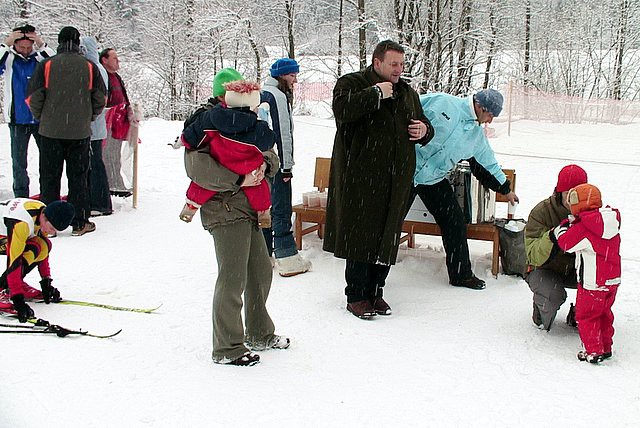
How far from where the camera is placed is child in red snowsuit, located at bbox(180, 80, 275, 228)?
3.73 m

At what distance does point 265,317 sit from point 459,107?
2.42 meters

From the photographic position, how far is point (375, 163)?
4680 millimetres

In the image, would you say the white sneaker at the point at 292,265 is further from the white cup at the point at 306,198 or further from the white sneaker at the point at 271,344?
the white sneaker at the point at 271,344

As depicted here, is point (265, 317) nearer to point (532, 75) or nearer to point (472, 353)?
point (472, 353)

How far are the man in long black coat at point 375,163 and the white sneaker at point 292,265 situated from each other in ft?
3.56

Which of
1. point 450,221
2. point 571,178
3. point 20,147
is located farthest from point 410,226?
point 20,147

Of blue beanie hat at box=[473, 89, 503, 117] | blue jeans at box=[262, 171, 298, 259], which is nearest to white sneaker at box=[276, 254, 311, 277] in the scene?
blue jeans at box=[262, 171, 298, 259]

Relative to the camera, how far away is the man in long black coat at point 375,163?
466 cm

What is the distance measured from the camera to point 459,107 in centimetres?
545

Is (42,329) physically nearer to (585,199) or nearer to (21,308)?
(21,308)

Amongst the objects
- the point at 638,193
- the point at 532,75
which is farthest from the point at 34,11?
the point at 638,193

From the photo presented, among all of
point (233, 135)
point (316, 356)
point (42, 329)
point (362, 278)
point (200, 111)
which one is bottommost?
point (316, 356)

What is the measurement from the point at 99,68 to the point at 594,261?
5.71 m

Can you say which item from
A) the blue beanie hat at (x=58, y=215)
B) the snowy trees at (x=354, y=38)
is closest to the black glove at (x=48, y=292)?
the blue beanie hat at (x=58, y=215)
